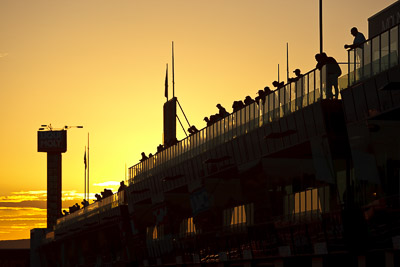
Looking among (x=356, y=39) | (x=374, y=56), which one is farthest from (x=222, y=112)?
(x=374, y=56)

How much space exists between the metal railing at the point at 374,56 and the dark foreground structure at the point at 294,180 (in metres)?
0.05

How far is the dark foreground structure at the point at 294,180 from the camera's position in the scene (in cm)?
4084

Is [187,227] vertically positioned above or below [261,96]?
below

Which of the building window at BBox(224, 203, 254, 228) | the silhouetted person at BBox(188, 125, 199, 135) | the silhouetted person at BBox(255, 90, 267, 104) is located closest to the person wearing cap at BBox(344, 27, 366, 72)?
the silhouetted person at BBox(255, 90, 267, 104)

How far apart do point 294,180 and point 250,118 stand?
4559 millimetres

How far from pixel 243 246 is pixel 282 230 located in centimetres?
650

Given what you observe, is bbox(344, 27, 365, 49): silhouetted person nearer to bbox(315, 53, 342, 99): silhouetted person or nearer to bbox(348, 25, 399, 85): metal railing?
bbox(348, 25, 399, 85): metal railing

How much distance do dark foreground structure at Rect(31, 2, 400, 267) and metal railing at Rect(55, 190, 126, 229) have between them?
519 inches

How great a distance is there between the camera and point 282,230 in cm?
5125

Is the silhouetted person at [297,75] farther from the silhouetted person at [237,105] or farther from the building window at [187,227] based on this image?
the building window at [187,227]

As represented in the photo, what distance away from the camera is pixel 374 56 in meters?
40.3

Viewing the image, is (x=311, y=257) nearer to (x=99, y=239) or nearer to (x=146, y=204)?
(x=146, y=204)

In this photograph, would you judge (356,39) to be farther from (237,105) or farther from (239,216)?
(239,216)

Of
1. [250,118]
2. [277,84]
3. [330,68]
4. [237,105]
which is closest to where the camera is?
[330,68]
